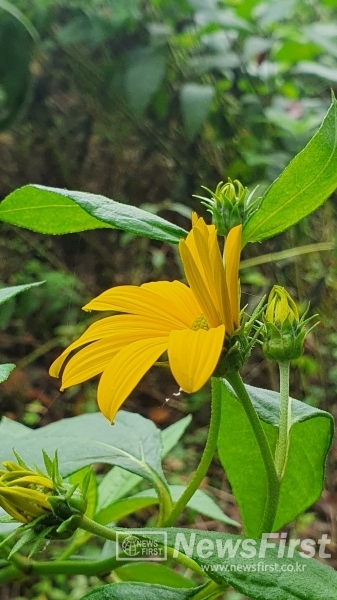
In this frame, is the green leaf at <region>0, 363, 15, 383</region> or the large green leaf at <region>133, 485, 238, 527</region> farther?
the large green leaf at <region>133, 485, 238, 527</region>

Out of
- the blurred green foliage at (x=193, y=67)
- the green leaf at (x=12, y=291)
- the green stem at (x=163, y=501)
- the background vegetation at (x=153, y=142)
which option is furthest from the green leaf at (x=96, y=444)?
the blurred green foliage at (x=193, y=67)

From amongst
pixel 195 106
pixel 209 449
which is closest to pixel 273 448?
pixel 209 449

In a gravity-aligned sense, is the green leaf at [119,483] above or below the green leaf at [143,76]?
below

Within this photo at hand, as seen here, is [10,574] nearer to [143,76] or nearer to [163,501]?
[163,501]

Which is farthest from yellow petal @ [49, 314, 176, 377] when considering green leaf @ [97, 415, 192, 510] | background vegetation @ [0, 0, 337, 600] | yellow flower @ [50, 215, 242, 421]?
background vegetation @ [0, 0, 337, 600]

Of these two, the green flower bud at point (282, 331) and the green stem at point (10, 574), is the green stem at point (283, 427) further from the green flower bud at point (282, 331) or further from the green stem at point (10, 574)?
the green stem at point (10, 574)

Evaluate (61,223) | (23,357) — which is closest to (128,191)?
(23,357)

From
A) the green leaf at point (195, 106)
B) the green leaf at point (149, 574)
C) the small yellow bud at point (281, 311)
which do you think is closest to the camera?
the small yellow bud at point (281, 311)

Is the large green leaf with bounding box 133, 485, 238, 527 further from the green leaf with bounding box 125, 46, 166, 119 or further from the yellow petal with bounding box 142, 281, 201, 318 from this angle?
the green leaf with bounding box 125, 46, 166, 119
